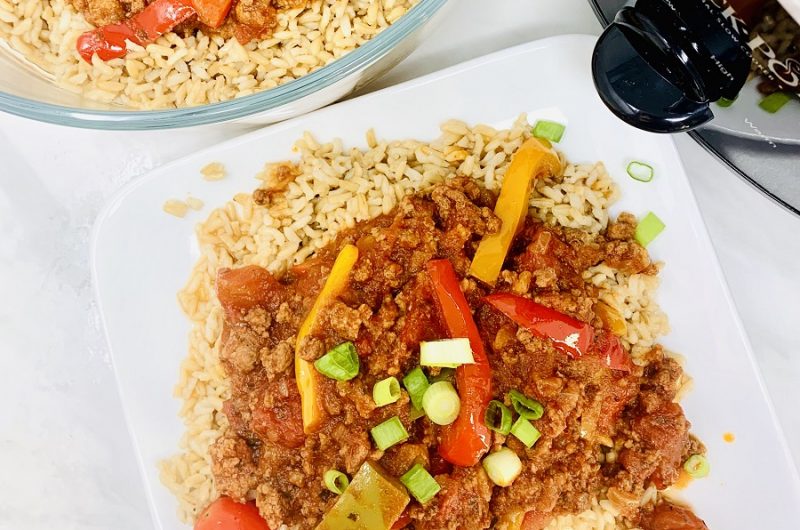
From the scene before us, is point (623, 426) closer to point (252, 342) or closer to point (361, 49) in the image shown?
point (252, 342)

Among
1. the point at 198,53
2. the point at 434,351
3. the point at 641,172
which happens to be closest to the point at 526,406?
the point at 434,351

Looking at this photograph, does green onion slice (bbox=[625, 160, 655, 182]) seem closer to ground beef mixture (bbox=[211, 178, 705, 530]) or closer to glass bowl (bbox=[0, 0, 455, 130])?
ground beef mixture (bbox=[211, 178, 705, 530])

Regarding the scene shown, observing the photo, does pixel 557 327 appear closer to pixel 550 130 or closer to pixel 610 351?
pixel 610 351

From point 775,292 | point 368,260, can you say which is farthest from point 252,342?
point 775,292

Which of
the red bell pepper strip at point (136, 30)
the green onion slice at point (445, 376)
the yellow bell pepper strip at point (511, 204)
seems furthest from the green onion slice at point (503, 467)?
the red bell pepper strip at point (136, 30)

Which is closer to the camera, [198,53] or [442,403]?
[442,403]

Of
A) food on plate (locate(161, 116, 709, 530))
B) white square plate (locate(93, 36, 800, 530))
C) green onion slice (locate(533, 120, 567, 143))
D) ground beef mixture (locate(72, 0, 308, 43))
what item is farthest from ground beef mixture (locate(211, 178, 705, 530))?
ground beef mixture (locate(72, 0, 308, 43))

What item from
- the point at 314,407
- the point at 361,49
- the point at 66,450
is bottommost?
the point at 66,450
